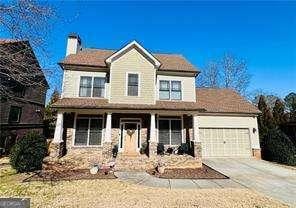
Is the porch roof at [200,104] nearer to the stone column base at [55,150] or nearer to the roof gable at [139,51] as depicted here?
the stone column base at [55,150]

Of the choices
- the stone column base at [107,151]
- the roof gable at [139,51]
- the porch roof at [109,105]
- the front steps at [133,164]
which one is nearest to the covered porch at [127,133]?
the stone column base at [107,151]

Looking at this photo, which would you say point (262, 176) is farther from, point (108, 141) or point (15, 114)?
point (15, 114)

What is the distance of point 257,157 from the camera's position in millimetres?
20297

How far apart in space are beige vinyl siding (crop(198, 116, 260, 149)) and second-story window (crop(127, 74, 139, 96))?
21.0 feet

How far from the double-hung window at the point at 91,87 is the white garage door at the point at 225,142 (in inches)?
366

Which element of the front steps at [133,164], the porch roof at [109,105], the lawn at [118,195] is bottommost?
the lawn at [118,195]

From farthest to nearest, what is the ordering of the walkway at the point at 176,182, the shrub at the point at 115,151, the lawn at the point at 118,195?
1. the shrub at the point at 115,151
2. the walkway at the point at 176,182
3. the lawn at the point at 118,195

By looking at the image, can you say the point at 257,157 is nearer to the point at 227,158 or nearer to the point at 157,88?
the point at 227,158

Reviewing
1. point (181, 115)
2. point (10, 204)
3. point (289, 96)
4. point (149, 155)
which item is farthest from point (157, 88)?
point (289, 96)

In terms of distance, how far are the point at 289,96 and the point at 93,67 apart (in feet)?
185

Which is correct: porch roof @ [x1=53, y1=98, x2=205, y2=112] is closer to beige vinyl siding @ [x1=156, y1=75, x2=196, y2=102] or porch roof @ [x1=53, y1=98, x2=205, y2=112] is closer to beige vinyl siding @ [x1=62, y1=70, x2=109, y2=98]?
beige vinyl siding @ [x1=62, y1=70, x2=109, y2=98]

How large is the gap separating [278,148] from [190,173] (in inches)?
379

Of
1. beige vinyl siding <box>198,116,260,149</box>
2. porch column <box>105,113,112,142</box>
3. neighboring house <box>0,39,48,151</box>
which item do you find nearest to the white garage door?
beige vinyl siding <box>198,116,260,149</box>

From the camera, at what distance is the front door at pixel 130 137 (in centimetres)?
1796
